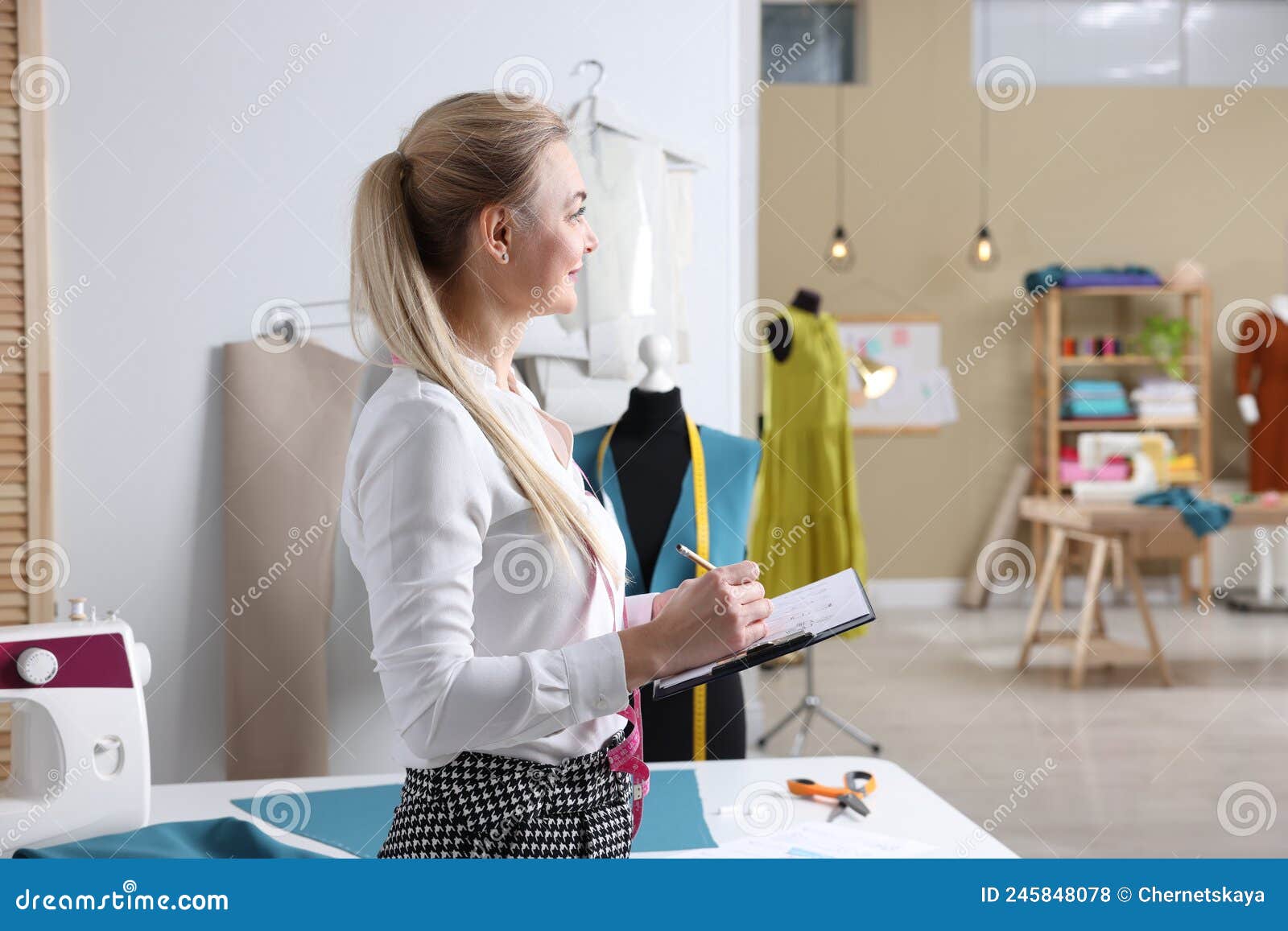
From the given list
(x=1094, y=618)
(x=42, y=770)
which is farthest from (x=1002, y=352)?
(x=42, y=770)

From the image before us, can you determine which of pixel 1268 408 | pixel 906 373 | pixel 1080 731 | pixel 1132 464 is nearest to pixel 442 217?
pixel 1080 731

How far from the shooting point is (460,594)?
888 millimetres

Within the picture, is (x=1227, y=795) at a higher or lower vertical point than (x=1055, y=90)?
lower

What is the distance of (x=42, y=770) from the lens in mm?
1429

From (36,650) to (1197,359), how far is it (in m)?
7.71

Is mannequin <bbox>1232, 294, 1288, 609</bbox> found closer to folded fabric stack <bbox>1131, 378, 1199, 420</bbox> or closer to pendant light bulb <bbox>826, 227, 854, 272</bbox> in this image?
folded fabric stack <bbox>1131, 378, 1199, 420</bbox>

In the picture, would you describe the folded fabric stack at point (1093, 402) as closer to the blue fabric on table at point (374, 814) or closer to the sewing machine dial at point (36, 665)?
the blue fabric on table at point (374, 814)

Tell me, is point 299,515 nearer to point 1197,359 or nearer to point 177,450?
point 177,450

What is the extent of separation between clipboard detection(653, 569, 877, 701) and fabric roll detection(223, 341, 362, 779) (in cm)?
184

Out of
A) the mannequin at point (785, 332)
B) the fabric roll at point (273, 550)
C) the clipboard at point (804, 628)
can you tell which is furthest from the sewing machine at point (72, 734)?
the mannequin at point (785, 332)

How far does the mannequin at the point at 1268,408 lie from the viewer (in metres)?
7.54

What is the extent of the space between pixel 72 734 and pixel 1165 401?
763 centimetres

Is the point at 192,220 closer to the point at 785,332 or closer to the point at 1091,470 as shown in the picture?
the point at 785,332

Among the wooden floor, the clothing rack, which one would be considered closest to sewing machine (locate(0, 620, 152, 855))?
the clothing rack
